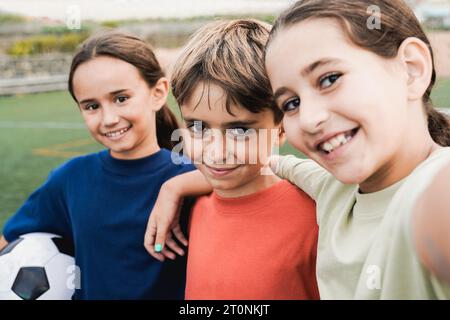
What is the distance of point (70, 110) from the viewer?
10648mm

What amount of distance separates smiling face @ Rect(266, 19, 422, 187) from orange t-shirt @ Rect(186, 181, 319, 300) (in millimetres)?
384

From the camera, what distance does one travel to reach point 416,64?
108 centimetres

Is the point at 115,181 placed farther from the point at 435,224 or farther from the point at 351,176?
the point at 435,224

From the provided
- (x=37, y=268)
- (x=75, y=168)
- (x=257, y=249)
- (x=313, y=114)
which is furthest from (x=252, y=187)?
(x=37, y=268)

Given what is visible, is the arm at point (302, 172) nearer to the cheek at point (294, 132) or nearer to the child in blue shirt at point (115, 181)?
the cheek at point (294, 132)

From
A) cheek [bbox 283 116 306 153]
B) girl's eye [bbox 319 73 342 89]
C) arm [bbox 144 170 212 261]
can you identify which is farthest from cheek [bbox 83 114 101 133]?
girl's eye [bbox 319 73 342 89]

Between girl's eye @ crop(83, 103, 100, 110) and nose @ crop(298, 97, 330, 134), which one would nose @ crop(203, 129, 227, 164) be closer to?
nose @ crop(298, 97, 330, 134)

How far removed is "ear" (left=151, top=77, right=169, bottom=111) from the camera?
6.49 ft

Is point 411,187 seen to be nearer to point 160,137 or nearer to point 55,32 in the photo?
point 160,137

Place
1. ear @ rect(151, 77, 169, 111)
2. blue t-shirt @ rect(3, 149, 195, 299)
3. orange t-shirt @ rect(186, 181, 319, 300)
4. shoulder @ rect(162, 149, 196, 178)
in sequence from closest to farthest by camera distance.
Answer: orange t-shirt @ rect(186, 181, 319, 300), blue t-shirt @ rect(3, 149, 195, 299), shoulder @ rect(162, 149, 196, 178), ear @ rect(151, 77, 169, 111)

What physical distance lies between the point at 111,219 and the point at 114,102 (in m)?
0.40

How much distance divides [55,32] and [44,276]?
22.1 meters

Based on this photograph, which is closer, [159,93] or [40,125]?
[159,93]
